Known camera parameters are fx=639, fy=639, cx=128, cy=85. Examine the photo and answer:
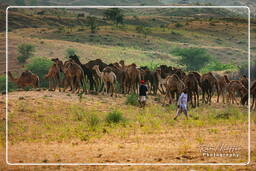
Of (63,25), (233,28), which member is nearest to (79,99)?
(233,28)

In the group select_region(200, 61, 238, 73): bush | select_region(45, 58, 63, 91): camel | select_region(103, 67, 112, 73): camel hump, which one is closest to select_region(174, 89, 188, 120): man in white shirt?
select_region(103, 67, 112, 73): camel hump

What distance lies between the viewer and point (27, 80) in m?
24.8

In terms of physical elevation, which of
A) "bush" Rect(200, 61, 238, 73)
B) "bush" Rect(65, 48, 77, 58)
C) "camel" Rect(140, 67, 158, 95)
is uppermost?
"camel" Rect(140, 67, 158, 95)

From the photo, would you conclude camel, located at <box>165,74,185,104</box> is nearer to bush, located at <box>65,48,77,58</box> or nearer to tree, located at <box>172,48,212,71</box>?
tree, located at <box>172,48,212,71</box>

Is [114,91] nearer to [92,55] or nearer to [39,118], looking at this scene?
[39,118]

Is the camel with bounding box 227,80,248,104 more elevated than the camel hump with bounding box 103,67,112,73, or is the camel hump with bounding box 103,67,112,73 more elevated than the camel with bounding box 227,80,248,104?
the camel hump with bounding box 103,67,112,73

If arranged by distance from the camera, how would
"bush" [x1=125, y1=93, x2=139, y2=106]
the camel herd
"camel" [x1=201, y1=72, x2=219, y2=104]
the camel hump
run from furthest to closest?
"camel" [x1=201, y1=72, x2=219, y2=104] → the camel hump → the camel herd → "bush" [x1=125, y1=93, x2=139, y2=106]

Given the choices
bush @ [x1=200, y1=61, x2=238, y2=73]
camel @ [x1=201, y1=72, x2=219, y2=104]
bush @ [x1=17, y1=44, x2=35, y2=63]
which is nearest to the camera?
camel @ [x1=201, y1=72, x2=219, y2=104]

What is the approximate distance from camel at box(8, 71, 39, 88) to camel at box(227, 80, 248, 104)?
735cm

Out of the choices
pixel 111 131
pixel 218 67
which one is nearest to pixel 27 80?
pixel 111 131

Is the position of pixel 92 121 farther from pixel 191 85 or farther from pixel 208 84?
pixel 208 84

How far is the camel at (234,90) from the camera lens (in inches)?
966

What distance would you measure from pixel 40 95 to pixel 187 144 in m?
9.13

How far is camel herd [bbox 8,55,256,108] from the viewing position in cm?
2327
